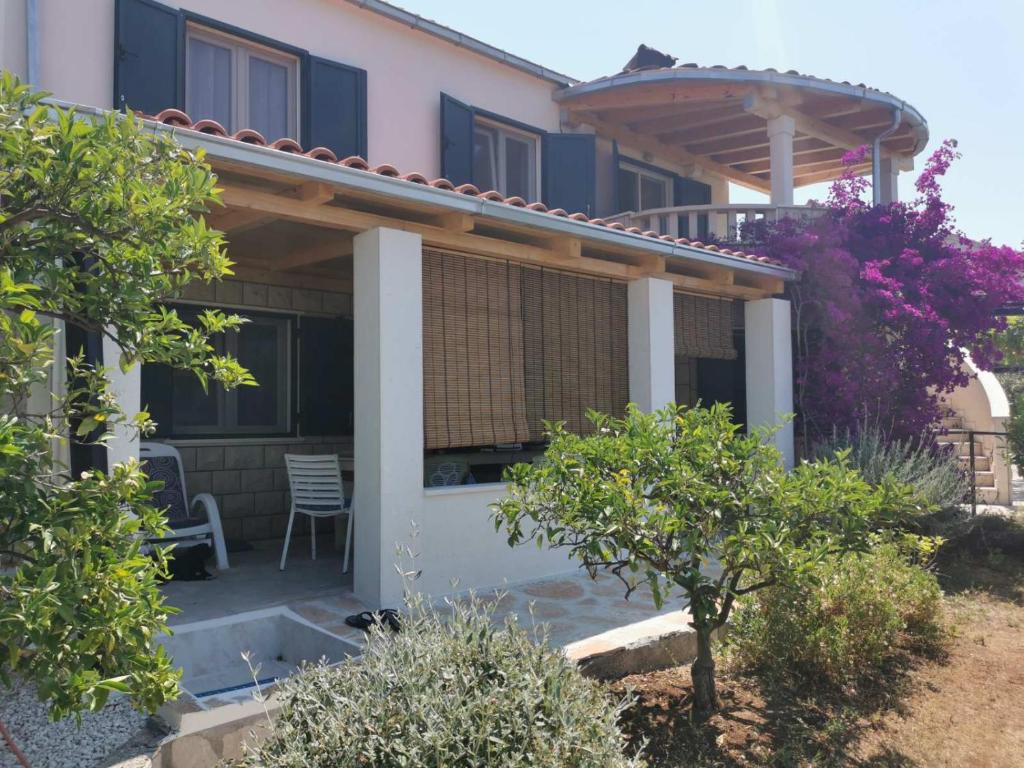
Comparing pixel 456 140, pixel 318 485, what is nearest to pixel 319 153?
pixel 318 485

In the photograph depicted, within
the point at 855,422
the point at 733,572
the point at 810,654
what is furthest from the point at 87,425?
the point at 855,422

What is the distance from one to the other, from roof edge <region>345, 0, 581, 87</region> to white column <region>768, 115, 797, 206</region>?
9.29ft

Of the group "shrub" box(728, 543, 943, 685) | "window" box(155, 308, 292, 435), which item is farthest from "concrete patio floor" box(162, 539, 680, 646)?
"window" box(155, 308, 292, 435)

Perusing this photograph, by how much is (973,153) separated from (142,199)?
1156 cm

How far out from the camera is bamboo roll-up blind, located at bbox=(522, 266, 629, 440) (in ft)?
22.9

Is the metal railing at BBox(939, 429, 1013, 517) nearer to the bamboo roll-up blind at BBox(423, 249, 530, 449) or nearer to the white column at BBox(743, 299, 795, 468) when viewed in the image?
the white column at BBox(743, 299, 795, 468)

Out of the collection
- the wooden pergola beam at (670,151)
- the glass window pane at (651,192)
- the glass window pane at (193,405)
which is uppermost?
the wooden pergola beam at (670,151)

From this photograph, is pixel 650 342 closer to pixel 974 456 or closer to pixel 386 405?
pixel 386 405

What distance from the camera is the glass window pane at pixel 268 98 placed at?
8.17 metres

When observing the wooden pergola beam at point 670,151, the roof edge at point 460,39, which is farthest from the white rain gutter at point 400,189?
the wooden pergola beam at point 670,151

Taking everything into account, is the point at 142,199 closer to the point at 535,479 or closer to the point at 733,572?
the point at 535,479

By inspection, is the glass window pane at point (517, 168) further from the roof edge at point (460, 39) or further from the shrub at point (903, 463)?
the shrub at point (903, 463)

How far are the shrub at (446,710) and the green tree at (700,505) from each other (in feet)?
2.90

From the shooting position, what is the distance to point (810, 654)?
4469 millimetres
